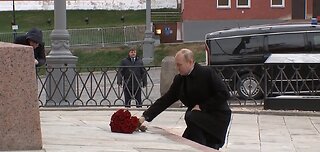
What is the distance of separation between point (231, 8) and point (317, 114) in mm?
37534

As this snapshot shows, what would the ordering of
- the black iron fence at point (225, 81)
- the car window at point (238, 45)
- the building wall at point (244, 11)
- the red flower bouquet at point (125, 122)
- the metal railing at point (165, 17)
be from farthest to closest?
the metal railing at point (165, 17)
the building wall at point (244, 11)
the car window at point (238, 45)
the black iron fence at point (225, 81)
the red flower bouquet at point (125, 122)

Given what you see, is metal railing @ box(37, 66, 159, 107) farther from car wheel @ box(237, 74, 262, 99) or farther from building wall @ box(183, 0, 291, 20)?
building wall @ box(183, 0, 291, 20)

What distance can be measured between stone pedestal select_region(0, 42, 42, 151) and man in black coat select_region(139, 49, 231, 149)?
64.6 inches

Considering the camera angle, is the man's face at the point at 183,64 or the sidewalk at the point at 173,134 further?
the sidewalk at the point at 173,134

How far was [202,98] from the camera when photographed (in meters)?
8.74

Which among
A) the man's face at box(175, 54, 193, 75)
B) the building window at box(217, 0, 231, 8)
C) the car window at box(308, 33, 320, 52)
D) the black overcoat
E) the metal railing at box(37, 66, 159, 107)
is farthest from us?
the building window at box(217, 0, 231, 8)

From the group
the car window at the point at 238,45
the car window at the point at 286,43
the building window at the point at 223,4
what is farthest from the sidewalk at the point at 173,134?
the building window at the point at 223,4

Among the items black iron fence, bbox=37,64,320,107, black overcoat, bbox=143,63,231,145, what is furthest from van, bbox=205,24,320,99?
black overcoat, bbox=143,63,231,145

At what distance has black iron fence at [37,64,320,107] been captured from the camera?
16.9 metres

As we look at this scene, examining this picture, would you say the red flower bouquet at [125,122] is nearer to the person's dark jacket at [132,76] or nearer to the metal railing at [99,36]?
the person's dark jacket at [132,76]

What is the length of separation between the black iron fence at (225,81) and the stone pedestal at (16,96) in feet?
29.7

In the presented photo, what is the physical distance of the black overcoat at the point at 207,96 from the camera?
8.65m

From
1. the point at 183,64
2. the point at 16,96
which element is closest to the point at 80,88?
the point at 183,64

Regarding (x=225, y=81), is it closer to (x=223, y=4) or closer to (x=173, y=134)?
(x=173, y=134)
